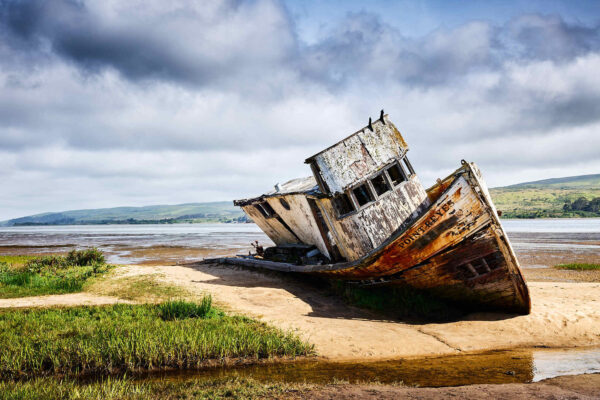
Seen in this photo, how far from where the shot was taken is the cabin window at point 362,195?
10346mm

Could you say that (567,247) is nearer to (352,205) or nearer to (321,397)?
(352,205)

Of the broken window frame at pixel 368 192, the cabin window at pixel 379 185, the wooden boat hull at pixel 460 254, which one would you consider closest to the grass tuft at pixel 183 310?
the wooden boat hull at pixel 460 254

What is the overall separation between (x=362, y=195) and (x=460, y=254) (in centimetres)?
302

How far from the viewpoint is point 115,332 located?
693 centimetres

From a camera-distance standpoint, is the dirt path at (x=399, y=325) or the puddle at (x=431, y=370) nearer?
the puddle at (x=431, y=370)

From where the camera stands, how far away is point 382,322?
8.97m

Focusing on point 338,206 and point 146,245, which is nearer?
point 338,206

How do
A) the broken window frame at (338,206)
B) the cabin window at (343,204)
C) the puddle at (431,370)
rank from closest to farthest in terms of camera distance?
1. the puddle at (431,370)
2. the broken window frame at (338,206)
3. the cabin window at (343,204)

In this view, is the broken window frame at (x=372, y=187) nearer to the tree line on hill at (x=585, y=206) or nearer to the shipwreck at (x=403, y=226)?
the shipwreck at (x=403, y=226)

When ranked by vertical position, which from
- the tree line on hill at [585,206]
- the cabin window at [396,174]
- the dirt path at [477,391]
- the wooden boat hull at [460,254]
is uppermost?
the tree line on hill at [585,206]

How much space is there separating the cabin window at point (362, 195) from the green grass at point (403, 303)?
2.44m

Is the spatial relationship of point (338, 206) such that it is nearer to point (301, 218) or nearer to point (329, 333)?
point (301, 218)

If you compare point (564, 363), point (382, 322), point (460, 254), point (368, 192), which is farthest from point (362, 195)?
point (564, 363)

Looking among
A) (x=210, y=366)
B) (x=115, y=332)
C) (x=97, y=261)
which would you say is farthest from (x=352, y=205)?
(x=97, y=261)
